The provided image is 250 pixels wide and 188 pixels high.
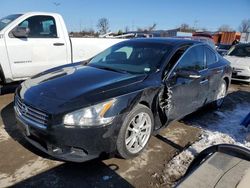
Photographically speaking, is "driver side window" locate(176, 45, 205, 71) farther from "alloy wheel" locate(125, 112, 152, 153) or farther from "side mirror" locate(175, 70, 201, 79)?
"alloy wheel" locate(125, 112, 152, 153)

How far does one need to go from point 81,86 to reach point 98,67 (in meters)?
0.95

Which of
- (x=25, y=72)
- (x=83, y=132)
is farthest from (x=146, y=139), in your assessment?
(x=25, y=72)

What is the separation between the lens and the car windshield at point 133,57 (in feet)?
12.8

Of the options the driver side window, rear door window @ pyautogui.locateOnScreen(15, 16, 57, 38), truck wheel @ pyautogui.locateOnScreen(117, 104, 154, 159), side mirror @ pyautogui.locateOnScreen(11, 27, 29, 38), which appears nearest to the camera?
truck wheel @ pyautogui.locateOnScreen(117, 104, 154, 159)

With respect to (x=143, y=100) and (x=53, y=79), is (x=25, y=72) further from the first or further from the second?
(x=143, y=100)

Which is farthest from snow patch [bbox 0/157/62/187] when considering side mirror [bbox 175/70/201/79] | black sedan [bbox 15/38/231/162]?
side mirror [bbox 175/70/201/79]

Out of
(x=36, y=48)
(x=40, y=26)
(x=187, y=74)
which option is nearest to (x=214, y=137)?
(x=187, y=74)

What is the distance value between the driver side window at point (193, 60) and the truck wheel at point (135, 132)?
1026mm

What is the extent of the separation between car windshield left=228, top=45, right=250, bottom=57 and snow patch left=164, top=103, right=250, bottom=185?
179 inches

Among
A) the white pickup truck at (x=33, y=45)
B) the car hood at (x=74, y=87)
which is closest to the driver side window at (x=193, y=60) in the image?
the car hood at (x=74, y=87)

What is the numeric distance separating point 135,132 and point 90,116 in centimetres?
76

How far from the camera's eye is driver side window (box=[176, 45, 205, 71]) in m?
4.17

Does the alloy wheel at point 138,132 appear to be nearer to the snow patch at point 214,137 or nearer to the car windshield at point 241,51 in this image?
the snow patch at point 214,137

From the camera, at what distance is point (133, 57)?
4270 millimetres
